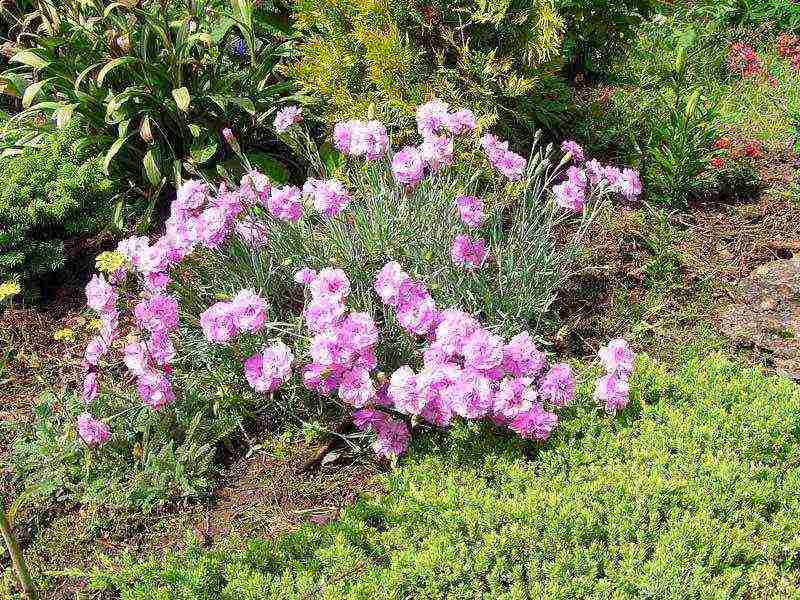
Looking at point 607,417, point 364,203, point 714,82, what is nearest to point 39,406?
point 364,203

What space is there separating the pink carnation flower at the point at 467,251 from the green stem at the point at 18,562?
165cm

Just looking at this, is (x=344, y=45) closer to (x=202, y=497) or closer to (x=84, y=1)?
(x=84, y=1)

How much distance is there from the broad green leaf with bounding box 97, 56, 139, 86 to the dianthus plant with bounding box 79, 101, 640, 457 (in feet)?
3.40

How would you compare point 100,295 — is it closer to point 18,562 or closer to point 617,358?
point 18,562

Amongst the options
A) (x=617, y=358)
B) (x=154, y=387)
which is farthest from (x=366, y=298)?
(x=617, y=358)

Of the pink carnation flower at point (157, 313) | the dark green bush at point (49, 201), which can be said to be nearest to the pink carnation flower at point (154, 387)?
the pink carnation flower at point (157, 313)

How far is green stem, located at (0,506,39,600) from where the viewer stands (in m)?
2.34

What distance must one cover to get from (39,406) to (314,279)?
121cm

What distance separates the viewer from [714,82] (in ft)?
17.0

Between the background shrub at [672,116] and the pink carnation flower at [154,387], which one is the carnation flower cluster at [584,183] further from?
the pink carnation flower at [154,387]

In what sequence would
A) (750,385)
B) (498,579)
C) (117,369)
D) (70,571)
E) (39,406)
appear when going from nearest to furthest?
(498,579) → (70,571) → (750,385) → (39,406) → (117,369)

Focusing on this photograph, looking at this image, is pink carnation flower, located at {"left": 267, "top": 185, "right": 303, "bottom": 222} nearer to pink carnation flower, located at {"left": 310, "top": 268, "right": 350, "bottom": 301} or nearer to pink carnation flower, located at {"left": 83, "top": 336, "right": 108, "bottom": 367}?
pink carnation flower, located at {"left": 310, "top": 268, "right": 350, "bottom": 301}

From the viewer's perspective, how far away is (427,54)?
3.84m

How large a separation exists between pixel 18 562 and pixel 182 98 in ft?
7.21
